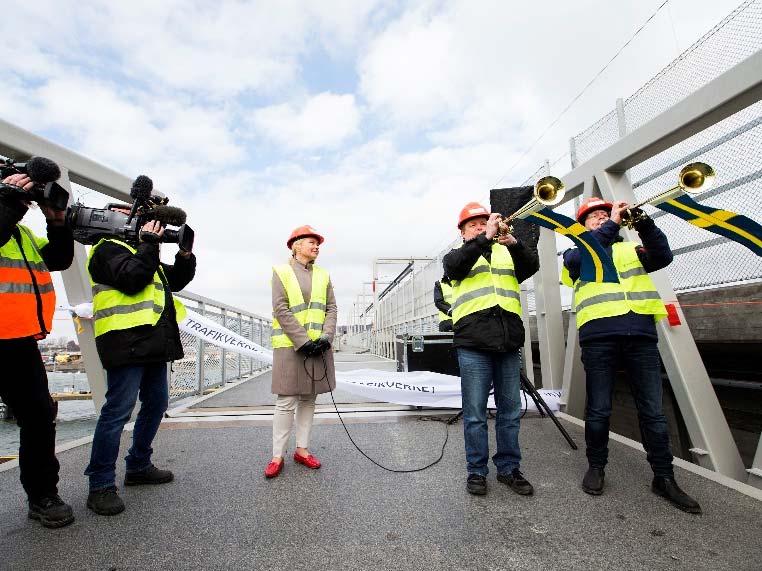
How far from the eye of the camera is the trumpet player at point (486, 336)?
241cm

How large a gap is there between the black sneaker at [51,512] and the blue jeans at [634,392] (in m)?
2.68

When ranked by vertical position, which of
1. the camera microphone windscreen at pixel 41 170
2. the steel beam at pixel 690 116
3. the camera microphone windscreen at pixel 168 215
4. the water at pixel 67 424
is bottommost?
the water at pixel 67 424

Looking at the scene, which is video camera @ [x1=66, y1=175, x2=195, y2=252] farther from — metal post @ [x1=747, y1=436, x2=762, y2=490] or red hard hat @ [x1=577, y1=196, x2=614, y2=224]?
metal post @ [x1=747, y1=436, x2=762, y2=490]

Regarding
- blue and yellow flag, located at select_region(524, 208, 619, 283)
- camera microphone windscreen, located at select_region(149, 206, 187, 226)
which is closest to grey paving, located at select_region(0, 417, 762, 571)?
blue and yellow flag, located at select_region(524, 208, 619, 283)

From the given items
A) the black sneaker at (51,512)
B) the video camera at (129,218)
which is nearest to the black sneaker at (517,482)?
the black sneaker at (51,512)

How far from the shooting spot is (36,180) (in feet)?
6.10

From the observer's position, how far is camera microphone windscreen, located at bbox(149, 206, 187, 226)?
2.27m

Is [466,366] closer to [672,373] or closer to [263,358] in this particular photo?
[672,373]

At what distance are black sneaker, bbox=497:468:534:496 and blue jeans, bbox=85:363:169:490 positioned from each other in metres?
2.08

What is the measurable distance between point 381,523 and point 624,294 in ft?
5.93

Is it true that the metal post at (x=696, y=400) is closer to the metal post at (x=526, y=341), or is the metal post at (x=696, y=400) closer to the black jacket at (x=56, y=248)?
the metal post at (x=526, y=341)

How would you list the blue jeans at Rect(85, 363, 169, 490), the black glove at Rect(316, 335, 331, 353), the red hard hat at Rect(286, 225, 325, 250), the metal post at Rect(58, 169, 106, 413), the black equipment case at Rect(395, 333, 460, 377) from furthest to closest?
the black equipment case at Rect(395, 333, 460, 377)
the metal post at Rect(58, 169, 106, 413)
the red hard hat at Rect(286, 225, 325, 250)
the black glove at Rect(316, 335, 331, 353)
the blue jeans at Rect(85, 363, 169, 490)

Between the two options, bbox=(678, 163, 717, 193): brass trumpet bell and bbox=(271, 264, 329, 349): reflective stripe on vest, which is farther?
bbox=(271, 264, 329, 349): reflective stripe on vest

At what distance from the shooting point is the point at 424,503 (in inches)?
85.4
